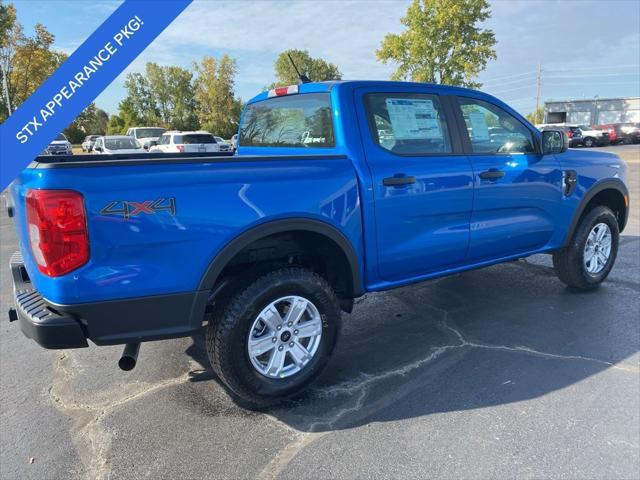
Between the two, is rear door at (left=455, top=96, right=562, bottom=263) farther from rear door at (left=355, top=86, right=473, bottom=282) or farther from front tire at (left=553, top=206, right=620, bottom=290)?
front tire at (left=553, top=206, right=620, bottom=290)

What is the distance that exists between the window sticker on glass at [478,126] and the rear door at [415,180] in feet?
0.81

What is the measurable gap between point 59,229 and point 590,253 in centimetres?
472

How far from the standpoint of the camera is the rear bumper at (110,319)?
2.38 m

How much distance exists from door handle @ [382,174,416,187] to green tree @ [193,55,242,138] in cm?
4722

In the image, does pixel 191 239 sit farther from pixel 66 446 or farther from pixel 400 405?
pixel 400 405

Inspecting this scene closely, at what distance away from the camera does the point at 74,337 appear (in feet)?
7.86

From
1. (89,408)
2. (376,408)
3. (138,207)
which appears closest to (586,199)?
(376,408)

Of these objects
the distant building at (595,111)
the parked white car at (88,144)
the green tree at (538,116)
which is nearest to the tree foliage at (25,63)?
the parked white car at (88,144)

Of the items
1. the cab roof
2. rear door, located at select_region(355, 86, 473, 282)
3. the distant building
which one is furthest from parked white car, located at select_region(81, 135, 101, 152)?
the distant building

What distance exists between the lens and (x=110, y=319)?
244cm

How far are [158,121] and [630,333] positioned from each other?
63.2 meters

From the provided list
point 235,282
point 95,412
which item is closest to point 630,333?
point 235,282

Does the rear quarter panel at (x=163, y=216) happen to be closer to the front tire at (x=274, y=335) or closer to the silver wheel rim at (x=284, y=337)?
the front tire at (x=274, y=335)

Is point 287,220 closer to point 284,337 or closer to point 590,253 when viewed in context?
point 284,337
